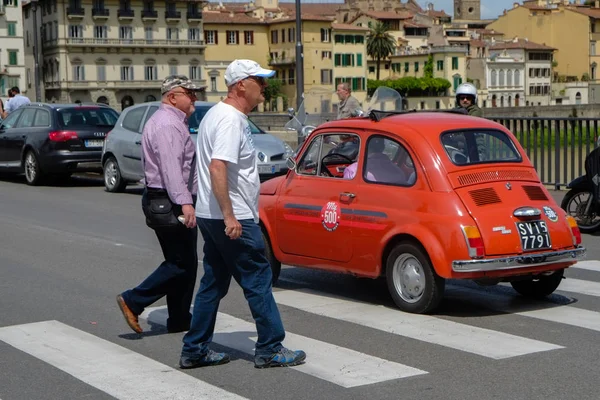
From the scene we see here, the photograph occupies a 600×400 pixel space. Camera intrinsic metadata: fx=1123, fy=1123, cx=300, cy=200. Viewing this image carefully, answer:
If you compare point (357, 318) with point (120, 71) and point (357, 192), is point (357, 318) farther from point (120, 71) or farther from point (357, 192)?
point (120, 71)

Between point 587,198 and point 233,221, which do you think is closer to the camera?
point 233,221

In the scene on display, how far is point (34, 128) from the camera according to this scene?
23.4m

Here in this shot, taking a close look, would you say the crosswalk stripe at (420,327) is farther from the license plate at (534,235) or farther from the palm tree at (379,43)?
the palm tree at (379,43)

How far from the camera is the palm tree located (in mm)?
147750

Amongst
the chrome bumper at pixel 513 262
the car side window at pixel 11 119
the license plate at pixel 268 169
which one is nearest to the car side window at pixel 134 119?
the license plate at pixel 268 169

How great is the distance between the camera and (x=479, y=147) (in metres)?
9.38

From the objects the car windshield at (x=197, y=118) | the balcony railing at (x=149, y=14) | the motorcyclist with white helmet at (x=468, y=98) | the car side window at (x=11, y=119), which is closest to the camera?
the motorcyclist with white helmet at (x=468, y=98)

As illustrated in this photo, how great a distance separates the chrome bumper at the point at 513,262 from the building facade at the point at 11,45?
4338 inches

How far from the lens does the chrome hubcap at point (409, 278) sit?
29.0ft

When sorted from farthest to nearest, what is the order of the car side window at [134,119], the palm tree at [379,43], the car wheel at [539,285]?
the palm tree at [379,43], the car side window at [134,119], the car wheel at [539,285]

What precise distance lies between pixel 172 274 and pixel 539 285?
131 inches

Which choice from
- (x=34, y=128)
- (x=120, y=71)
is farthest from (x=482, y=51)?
(x=34, y=128)

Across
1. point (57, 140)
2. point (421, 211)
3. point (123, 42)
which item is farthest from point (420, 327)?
point (123, 42)

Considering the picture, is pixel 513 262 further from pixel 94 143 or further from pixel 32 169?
pixel 32 169
